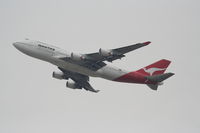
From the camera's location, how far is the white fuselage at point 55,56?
55.7 m

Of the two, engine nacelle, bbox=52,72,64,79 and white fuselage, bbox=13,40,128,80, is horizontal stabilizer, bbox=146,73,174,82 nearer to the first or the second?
white fuselage, bbox=13,40,128,80

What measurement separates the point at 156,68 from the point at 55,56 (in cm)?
1615

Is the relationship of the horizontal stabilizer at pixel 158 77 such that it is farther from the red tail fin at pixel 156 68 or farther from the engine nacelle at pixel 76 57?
the engine nacelle at pixel 76 57

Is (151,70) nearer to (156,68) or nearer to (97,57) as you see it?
(156,68)

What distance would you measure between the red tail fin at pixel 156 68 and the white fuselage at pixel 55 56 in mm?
4395

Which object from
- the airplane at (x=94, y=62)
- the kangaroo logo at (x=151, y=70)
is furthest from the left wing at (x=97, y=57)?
the kangaroo logo at (x=151, y=70)

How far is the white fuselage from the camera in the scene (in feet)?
183

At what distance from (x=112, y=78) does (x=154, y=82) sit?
6300 millimetres

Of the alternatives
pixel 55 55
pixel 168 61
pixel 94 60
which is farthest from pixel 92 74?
pixel 168 61

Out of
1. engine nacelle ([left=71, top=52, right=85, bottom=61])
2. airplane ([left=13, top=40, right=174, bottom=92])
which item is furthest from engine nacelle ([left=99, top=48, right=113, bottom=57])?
engine nacelle ([left=71, top=52, right=85, bottom=61])

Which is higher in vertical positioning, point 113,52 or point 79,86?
point 113,52

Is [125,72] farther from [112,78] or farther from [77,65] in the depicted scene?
[77,65]

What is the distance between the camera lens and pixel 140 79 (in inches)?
2297

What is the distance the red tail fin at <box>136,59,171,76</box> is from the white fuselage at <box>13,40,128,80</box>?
439cm
